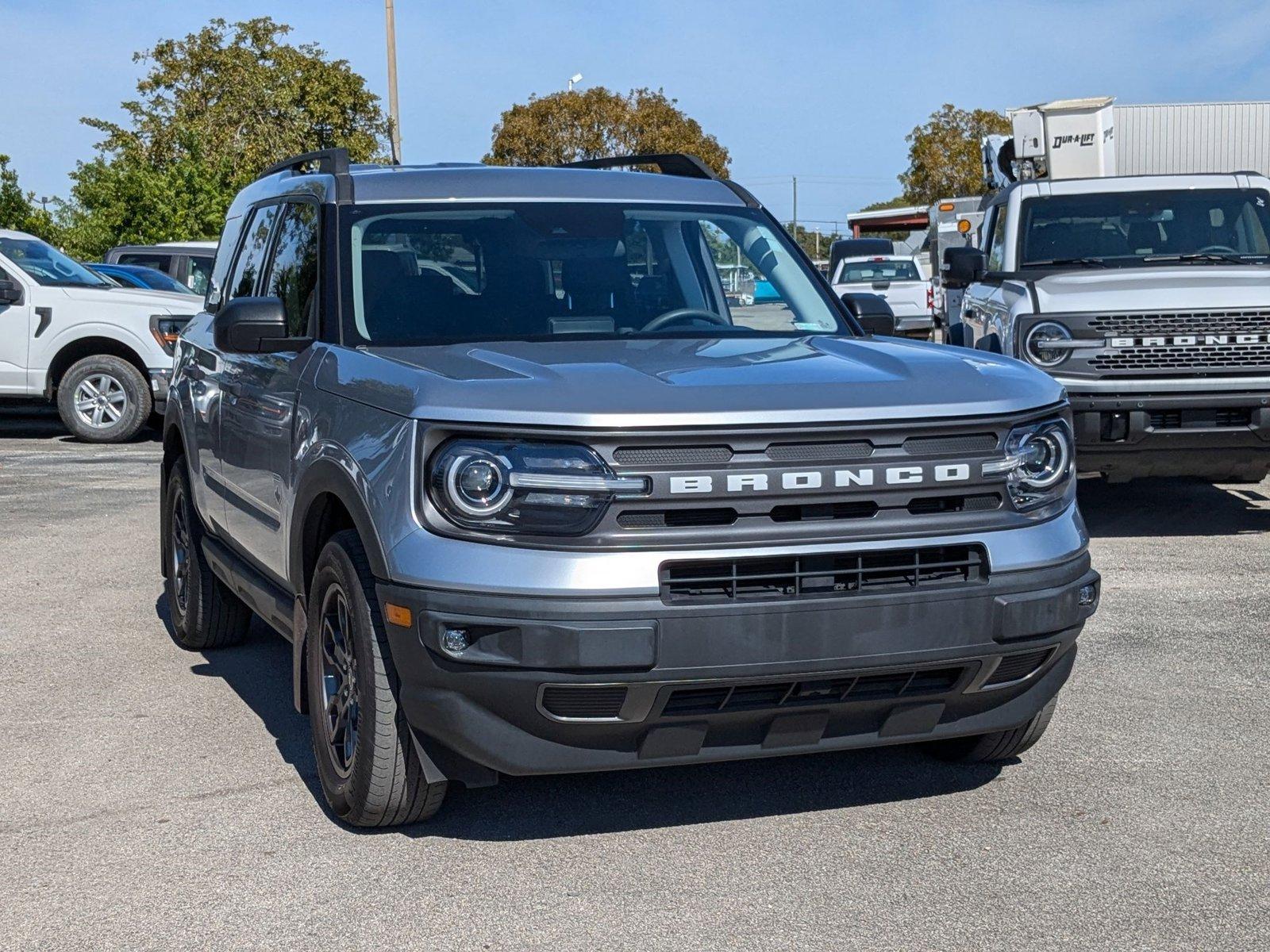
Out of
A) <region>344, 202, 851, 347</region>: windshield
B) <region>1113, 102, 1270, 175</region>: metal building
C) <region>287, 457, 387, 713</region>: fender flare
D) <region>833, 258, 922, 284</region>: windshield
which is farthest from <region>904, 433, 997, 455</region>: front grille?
<region>833, 258, 922, 284</region>: windshield

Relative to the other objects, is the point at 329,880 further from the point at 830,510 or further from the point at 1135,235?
the point at 1135,235

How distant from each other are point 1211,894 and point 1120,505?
7187 millimetres

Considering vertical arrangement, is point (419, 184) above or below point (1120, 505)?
above

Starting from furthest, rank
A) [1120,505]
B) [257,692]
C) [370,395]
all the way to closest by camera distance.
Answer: [1120,505] → [257,692] → [370,395]

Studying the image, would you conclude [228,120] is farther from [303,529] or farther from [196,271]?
[303,529]

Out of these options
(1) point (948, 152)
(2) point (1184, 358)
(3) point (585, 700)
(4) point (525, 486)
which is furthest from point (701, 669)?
(1) point (948, 152)

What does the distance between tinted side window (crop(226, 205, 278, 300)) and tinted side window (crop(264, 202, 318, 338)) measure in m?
0.22

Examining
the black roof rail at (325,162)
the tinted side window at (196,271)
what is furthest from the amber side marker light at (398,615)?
the tinted side window at (196,271)

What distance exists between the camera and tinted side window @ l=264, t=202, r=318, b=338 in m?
5.26

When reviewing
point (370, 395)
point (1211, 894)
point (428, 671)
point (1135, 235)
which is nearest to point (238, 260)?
point (370, 395)

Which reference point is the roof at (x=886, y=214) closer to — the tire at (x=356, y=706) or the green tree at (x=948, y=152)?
the green tree at (x=948, y=152)

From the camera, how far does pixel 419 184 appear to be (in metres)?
5.44

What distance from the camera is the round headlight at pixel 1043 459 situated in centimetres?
427

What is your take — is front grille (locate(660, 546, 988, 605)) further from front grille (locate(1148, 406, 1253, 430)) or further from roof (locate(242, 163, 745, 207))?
front grille (locate(1148, 406, 1253, 430))
